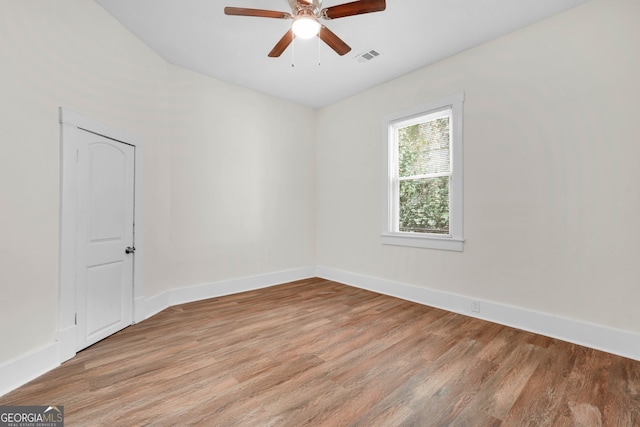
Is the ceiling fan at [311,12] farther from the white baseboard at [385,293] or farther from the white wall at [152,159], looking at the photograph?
the white baseboard at [385,293]

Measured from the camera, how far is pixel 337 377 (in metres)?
2.17

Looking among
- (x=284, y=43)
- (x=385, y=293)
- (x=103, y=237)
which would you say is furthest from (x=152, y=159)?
(x=385, y=293)

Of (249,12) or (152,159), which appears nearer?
(249,12)

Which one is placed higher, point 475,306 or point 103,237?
point 103,237

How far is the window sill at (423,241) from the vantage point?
3.60 metres

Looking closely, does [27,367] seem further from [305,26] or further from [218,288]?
[305,26]

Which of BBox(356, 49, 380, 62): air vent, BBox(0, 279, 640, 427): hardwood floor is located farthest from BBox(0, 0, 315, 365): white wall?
BBox(356, 49, 380, 62): air vent

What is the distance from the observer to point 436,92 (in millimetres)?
3791

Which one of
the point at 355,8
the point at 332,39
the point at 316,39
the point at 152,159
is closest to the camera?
the point at 355,8

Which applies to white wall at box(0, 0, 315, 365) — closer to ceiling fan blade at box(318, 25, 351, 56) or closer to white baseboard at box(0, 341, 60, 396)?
white baseboard at box(0, 341, 60, 396)

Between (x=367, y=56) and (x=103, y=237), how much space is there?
3.60 meters

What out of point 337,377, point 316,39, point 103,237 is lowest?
point 337,377

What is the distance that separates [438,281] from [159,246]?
11.8 ft

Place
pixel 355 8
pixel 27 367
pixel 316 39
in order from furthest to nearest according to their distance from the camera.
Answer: pixel 316 39, pixel 355 8, pixel 27 367
